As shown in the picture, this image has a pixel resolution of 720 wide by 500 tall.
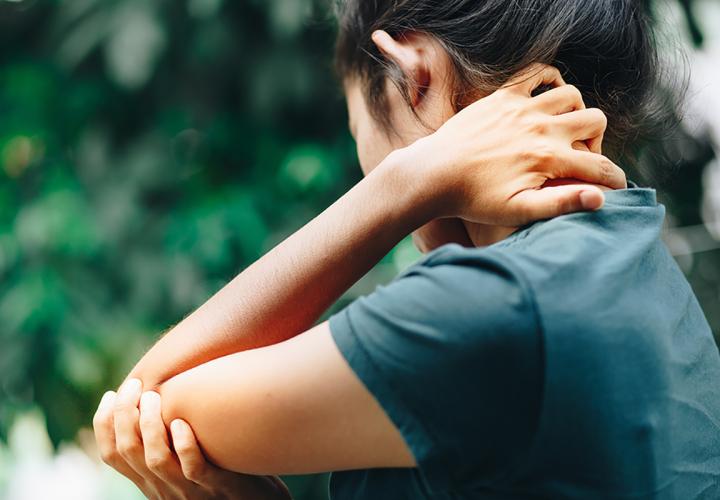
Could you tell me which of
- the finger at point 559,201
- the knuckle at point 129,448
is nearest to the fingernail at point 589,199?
the finger at point 559,201

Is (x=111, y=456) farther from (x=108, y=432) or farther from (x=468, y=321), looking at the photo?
(x=468, y=321)

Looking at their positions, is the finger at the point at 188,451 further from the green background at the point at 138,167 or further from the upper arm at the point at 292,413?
the green background at the point at 138,167

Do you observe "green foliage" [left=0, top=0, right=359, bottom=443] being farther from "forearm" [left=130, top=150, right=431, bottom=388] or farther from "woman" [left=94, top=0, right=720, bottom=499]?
"forearm" [left=130, top=150, right=431, bottom=388]

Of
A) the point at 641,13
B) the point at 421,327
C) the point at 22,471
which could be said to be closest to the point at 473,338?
the point at 421,327

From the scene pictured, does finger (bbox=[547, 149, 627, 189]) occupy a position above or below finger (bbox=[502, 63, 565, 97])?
below

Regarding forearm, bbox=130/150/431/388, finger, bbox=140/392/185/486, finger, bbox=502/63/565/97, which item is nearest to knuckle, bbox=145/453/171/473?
finger, bbox=140/392/185/486

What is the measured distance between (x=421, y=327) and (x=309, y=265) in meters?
0.31

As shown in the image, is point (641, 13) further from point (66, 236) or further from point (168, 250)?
point (66, 236)

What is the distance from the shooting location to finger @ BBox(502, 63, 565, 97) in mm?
1039

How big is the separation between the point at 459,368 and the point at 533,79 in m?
0.45

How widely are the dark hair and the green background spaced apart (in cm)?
80

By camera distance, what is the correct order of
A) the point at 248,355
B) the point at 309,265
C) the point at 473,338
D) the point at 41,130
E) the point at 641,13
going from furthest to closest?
the point at 41,130 → the point at 641,13 → the point at 309,265 → the point at 248,355 → the point at 473,338

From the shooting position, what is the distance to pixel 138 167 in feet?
6.72

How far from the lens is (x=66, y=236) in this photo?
1.99m
